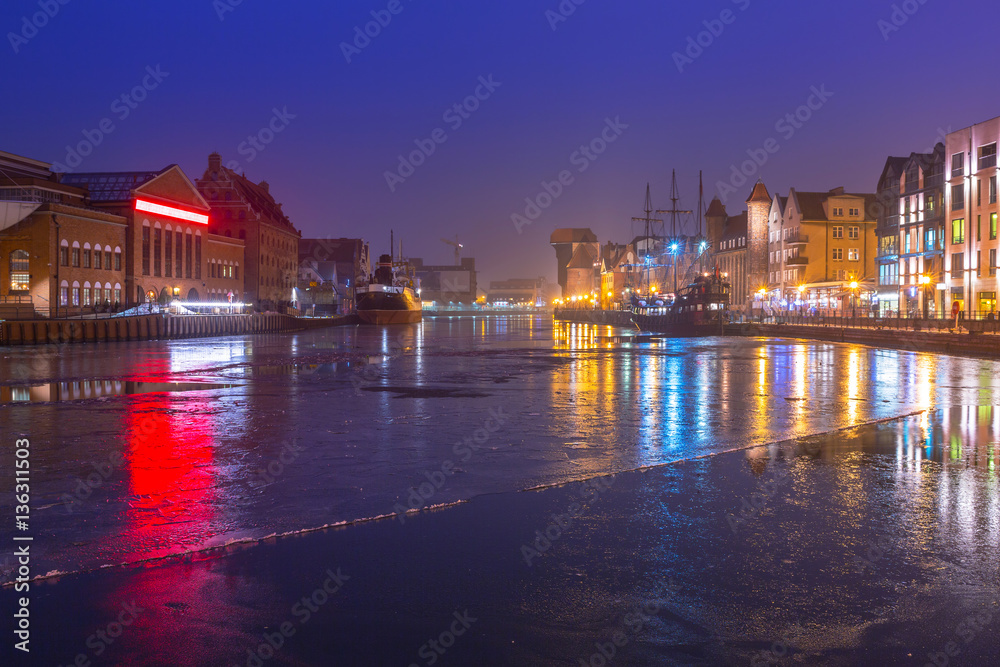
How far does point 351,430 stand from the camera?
12094mm

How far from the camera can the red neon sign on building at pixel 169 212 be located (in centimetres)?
6850

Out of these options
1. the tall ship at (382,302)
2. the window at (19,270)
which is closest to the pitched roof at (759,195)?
the tall ship at (382,302)

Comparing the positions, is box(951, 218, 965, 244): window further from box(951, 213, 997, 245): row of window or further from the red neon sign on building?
the red neon sign on building

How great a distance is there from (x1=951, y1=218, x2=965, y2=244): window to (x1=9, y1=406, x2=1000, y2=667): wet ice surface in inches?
2321

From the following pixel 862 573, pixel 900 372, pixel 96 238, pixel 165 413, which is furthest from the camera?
pixel 96 238

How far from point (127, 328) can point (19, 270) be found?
1361 centimetres

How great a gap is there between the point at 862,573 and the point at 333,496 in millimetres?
4828

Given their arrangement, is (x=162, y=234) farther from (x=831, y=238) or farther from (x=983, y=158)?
(x=831, y=238)

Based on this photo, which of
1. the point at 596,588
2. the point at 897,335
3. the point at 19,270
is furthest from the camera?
the point at 19,270

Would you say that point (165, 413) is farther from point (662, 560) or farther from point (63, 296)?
point (63, 296)

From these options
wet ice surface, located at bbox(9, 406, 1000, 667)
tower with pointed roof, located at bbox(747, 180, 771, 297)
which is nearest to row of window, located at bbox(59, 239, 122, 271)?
wet ice surface, located at bbox(9, 406, 1000, 667)

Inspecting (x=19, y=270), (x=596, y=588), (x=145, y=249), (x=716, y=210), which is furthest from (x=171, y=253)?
(x=716, y=210)

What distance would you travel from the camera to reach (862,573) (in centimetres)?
543

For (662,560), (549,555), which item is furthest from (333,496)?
(662,560)
